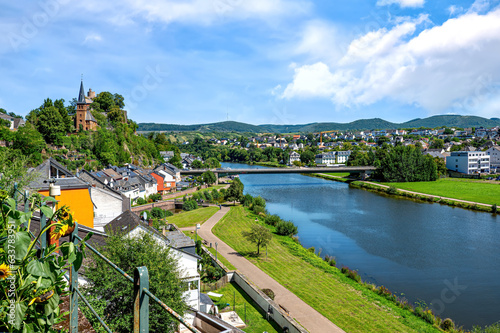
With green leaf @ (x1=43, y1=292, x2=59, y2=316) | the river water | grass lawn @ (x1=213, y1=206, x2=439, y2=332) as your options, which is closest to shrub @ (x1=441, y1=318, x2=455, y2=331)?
grass lawn @ (x1=213, y1=206, x2=439, y2=332)

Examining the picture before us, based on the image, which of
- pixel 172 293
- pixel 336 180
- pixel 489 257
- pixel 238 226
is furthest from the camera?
pixel 336 180

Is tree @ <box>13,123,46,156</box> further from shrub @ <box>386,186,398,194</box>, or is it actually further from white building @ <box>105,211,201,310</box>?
shrub @ <box>386,186,398,194</box>

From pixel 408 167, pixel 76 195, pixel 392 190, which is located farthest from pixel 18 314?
pixel 408 167

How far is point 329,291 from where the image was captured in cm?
1855

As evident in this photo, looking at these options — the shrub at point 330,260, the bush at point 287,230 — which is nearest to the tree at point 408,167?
the bush at point 287,230

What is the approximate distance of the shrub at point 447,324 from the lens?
1519 cm

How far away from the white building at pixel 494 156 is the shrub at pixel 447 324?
77212 millimetres

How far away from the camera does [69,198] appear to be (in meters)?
16.8

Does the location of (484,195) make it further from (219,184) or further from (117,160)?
(117,160)

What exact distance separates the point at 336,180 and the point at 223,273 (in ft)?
187

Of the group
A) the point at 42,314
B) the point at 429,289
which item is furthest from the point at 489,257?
the point at 42,314

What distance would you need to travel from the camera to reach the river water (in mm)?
18656

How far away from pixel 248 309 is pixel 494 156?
8317 cm

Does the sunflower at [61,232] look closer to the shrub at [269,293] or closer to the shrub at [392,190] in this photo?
the shrub at [269,293]
